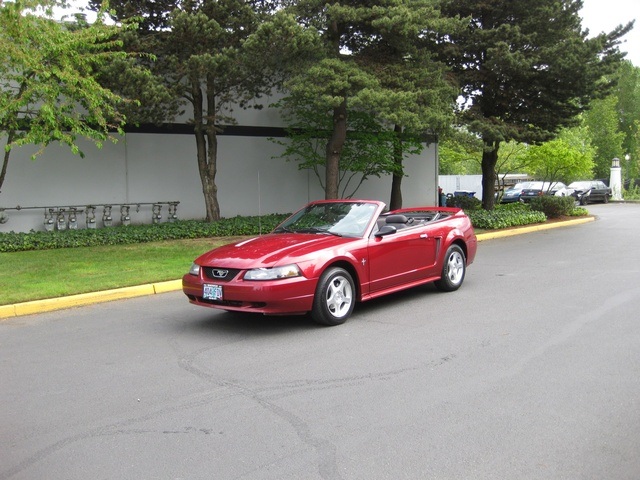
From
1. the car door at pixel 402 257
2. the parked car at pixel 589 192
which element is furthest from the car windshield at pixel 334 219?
the parked car at pixel 589 192

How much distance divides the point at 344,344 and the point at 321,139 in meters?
15.1

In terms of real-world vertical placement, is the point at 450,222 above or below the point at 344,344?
above

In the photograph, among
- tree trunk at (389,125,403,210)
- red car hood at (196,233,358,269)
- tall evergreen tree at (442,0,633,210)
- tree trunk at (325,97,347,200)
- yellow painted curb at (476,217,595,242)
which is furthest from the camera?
tree trunk at (389,125,403,210)

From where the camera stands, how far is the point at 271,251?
22.8ft

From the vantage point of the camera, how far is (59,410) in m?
4.62

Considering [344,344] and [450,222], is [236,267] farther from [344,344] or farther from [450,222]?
[450,222]

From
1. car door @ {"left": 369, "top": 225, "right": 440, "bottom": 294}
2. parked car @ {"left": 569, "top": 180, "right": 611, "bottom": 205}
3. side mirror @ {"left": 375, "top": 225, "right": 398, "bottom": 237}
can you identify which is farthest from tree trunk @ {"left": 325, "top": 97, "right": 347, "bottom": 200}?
parked car @ {"left": 569, "top": 180, "right": 611, "bottom": 205}

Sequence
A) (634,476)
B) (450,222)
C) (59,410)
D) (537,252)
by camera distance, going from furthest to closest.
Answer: (537,252), (450,222), (59,410), (634,476)

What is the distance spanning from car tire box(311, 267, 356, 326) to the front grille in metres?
0.95

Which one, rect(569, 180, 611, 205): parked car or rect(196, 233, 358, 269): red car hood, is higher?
rect(569, 180, 611, 205): parked car

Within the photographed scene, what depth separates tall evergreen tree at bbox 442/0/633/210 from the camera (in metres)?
19.1

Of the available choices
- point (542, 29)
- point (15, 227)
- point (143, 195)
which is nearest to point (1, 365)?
point (15, 227)

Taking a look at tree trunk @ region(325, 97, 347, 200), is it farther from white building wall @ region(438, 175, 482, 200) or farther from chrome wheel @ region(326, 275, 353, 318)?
white building wall @ region(438, 175, 482, 200)

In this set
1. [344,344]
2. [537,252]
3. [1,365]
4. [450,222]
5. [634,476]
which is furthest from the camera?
[537,252]
